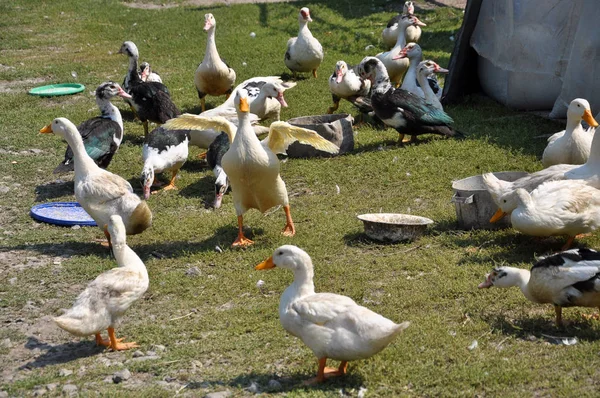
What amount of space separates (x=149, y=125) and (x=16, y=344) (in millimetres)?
6436

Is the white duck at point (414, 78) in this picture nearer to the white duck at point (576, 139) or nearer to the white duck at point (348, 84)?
the white duck at point (348, 84)

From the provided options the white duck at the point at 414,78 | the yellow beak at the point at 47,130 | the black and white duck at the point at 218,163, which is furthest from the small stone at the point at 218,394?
the white duck at the point at 414,78

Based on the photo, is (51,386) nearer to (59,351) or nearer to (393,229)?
(59,351)

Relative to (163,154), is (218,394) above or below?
above

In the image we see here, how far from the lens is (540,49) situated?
1051 cm

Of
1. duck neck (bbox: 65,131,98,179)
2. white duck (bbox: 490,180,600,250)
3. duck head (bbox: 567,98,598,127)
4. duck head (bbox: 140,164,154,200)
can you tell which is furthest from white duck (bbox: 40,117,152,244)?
duck head (bbox: 567,98,598,127)

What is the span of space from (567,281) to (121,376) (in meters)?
2.81

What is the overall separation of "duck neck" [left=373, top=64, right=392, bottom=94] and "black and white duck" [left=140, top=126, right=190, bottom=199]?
2.57 m

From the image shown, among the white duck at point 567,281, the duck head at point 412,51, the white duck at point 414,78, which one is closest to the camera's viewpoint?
the white duck at point 567,281

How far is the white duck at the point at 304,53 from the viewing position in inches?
524

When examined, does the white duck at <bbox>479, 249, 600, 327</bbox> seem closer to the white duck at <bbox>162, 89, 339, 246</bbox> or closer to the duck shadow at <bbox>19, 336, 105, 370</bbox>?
the white duck at <bbox>162, 89, 339, 246</bbox>

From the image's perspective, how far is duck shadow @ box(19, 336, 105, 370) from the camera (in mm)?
5465

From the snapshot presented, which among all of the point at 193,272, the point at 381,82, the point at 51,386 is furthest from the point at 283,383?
the point at 381,82

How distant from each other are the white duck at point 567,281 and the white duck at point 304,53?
8.40m
